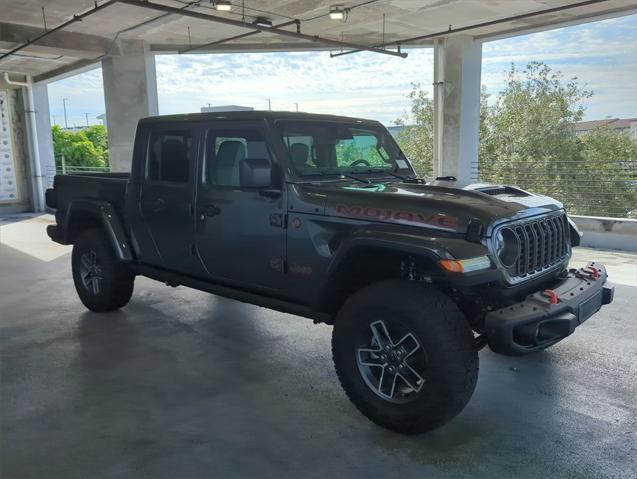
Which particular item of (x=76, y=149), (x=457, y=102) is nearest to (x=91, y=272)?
(x=457, y=102)

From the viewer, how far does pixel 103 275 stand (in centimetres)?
461

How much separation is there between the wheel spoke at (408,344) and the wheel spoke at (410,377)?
70mm

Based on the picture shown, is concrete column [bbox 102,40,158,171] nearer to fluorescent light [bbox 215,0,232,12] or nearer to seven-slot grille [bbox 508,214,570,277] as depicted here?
fluorescent light [bbox 215,0,232,12]

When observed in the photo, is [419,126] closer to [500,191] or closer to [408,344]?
[500,191]

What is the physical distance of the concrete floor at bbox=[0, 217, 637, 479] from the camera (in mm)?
2490

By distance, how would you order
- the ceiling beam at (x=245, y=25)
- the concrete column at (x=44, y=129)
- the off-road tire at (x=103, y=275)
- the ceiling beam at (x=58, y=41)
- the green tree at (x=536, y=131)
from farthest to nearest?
the green tree at (x=536, y=131), the concrete column at (x=44, y=129), the ceiling beam at (x=58, y=41), the ceiling beam at (x=245, y=25), the off-road tire at (x=103, y=275)

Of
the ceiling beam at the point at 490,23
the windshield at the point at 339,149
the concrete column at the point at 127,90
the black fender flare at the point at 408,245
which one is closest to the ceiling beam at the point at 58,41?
the concrete column at the point at 127,90

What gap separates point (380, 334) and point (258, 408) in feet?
2.81

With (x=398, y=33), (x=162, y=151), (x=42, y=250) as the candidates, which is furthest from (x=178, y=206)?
(x=398, y=33)

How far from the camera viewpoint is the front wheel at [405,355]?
2539mm

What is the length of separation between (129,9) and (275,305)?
22.6 ft

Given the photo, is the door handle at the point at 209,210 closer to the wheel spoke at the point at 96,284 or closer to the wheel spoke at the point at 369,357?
the wheel spoke at the point at 369,357

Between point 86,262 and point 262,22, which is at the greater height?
point 262,22

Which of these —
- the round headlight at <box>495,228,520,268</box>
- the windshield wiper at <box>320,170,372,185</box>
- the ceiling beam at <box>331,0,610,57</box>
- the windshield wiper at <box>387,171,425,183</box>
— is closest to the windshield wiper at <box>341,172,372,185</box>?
the windshield wiper at <box>320,170,372,185</box>
